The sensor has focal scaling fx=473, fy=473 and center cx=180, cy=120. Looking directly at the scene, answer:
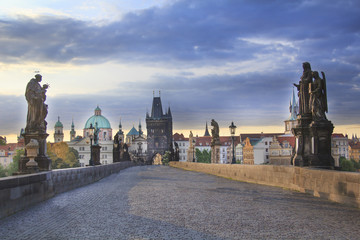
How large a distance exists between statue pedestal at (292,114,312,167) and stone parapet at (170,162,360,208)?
0.42 meters

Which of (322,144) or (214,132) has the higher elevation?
(214,132)

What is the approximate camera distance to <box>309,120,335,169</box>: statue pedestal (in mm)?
14992

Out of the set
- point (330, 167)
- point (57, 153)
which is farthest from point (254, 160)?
point (330, 167)

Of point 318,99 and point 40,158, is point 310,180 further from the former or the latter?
point 40,158

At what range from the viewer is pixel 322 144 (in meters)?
15.1

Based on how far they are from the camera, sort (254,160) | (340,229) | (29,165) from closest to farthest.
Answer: (340,229) → (29,165) → (254,160)

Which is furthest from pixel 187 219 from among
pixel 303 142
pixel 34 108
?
pixel 34 108

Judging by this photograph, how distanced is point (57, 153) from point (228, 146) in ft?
306

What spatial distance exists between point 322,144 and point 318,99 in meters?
1.46

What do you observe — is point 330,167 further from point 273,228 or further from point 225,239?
point 225,239

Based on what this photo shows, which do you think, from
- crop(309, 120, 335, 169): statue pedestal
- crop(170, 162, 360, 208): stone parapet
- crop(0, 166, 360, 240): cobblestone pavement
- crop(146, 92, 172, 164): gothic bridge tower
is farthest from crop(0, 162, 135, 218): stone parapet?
crop(146, 92, 172, 164): gothic bridge tower

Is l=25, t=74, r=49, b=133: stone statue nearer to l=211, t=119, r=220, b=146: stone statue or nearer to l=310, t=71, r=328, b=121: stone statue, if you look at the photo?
l=310, t=71, r=328, b=121: stone statue

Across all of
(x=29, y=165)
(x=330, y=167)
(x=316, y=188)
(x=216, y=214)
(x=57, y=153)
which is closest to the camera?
(x=216, y=214)

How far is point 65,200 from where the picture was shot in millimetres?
12953
